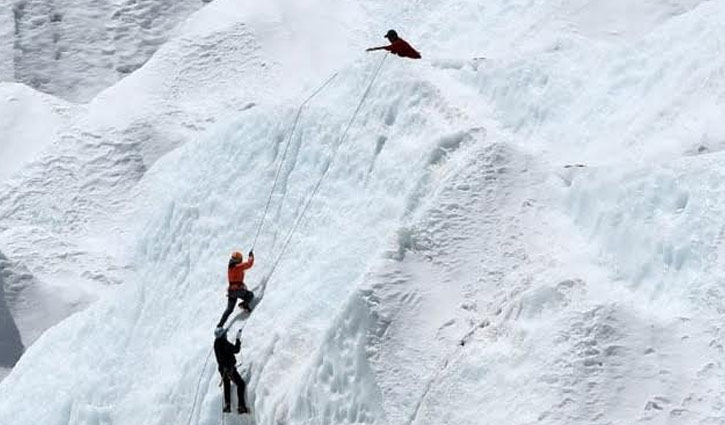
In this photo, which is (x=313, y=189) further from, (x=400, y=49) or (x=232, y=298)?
(x=400, y=49)

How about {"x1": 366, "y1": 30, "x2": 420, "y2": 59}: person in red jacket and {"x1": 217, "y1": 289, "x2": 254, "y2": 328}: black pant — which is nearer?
{"x1": 217, "y1": 289, "x2": 254, "y2": 328}: black pant

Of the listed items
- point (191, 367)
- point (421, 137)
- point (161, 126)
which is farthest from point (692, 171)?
point (161, 126)

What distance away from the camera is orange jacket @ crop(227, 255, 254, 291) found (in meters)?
22.9

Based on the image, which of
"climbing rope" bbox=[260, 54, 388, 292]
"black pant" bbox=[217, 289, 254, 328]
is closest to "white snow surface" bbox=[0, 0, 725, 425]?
"climbing rope" bbox=[260, 54, 388, 292]

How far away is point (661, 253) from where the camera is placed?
61.1 ft

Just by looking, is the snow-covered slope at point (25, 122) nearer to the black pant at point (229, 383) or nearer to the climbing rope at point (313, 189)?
the climbing rope at point (313, 189)

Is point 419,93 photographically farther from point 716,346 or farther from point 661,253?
point 716,346

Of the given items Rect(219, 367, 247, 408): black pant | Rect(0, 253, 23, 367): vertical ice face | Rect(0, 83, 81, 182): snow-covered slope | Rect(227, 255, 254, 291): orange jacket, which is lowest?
Rect(0, 253, 23, 367): vertical ice face

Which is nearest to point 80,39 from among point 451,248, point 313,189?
point 313,189

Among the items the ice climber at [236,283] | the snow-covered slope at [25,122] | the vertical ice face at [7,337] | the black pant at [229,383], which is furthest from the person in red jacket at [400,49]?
the snow-covered slope at [25,122]

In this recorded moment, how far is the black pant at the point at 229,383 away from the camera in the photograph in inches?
839

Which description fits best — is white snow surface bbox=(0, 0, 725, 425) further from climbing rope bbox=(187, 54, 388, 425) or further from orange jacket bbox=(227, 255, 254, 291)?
orange jacket bbox=(227, 255, 254, 291)

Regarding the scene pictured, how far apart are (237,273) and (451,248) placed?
3930 millimetres

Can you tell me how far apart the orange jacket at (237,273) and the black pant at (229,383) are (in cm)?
197
